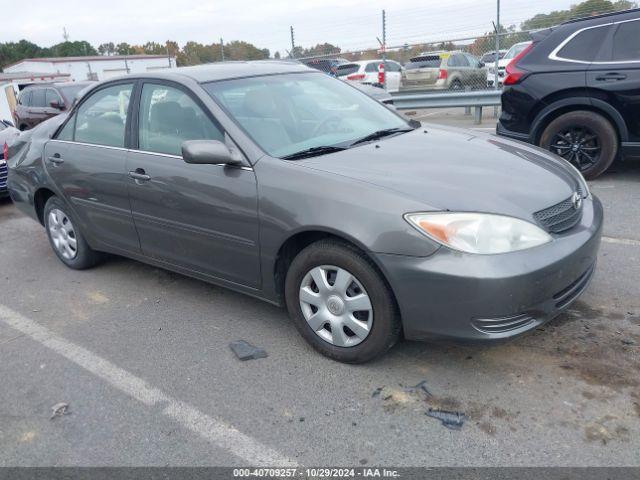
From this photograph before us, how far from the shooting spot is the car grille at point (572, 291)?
111 inches

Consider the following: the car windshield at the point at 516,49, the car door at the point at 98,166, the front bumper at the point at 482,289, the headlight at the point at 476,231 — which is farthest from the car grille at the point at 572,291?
the car windshield at the point at 516,49

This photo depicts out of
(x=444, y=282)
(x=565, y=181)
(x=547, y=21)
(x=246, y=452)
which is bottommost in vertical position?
(x=246, y=452)

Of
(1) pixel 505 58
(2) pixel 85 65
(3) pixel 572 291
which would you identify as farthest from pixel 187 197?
(2) pixel 85 65

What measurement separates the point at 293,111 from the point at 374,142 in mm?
582

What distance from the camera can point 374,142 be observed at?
3598mm

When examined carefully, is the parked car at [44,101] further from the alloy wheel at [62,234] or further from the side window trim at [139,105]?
the side window trim at [139,105]

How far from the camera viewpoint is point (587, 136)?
20.3 feet

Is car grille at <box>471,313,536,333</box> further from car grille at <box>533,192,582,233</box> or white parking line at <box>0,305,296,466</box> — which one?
white parking line at <box>0,305,296,466</box>

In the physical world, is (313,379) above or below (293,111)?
below

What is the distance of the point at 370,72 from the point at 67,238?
15.6m

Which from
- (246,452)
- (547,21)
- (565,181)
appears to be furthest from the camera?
(547,21)

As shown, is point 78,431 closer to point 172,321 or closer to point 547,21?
point 172,321

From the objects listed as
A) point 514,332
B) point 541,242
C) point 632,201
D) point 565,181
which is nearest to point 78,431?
point 514,332

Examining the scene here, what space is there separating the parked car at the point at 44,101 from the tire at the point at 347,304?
38.9ft
